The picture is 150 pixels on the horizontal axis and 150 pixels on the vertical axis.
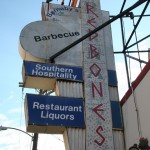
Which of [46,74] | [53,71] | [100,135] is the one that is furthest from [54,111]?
[100,135]

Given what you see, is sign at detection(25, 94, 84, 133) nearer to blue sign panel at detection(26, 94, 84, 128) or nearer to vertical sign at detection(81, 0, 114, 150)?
blue sign panel at detection(26, 94, 84, 128)

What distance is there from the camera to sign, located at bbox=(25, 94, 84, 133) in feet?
53.7

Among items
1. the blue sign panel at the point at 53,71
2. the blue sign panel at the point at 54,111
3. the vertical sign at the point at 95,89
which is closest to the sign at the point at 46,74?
the blue sign panel at the point at 53,71

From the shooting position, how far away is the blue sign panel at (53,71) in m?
17.8

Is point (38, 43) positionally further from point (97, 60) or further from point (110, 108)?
point (110, 108)

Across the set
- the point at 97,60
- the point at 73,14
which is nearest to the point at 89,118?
the point at 97,60

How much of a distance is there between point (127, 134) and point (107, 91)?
266 centimetres

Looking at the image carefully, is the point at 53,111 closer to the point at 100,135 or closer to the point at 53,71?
the point at 53,71

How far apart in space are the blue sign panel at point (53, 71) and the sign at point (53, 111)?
1.34m

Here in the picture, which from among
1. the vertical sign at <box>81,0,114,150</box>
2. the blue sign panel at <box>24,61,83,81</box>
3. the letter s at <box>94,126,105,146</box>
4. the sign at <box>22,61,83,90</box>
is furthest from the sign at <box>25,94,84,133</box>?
the blue sign panel at <box>24,61,83,81</box>

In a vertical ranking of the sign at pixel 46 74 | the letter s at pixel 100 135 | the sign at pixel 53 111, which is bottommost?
the letter s at pixel 100 135

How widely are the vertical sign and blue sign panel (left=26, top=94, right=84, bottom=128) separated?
561 millimetres

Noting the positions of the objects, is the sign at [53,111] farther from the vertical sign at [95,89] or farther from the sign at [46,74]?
the sign at [46,74]

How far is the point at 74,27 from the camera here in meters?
20.9
